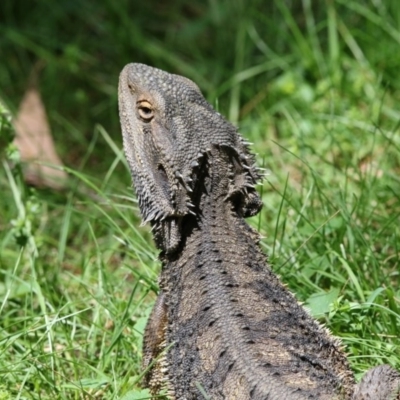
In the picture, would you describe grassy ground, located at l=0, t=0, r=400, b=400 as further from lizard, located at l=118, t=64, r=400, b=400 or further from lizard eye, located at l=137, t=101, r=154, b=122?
lizard eye, located at l=137, t=101, r=154, b=122

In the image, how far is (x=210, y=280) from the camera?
→ 4.11 metres

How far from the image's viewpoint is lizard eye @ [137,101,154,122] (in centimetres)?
475

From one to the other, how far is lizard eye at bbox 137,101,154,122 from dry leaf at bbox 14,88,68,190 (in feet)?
6.68

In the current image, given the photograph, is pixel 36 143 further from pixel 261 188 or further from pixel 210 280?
pixel 210 280

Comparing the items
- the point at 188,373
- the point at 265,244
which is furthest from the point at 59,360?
the point at 265,244

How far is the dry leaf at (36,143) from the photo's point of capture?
7.21m

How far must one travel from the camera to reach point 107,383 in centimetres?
464

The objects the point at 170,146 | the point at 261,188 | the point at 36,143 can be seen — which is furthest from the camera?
the point at 36,143

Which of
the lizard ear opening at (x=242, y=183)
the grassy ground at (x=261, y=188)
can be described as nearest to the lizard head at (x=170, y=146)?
the lizard ear opening at (x=242, y=183)

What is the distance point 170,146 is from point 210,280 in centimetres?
79

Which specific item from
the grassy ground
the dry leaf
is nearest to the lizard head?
the grassy ground

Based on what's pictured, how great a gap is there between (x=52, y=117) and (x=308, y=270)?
404 cm

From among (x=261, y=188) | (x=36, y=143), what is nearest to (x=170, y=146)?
(x=261, y=188)

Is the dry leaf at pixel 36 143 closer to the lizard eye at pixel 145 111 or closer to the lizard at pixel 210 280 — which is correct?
the lizard eye at pixel 145 111
